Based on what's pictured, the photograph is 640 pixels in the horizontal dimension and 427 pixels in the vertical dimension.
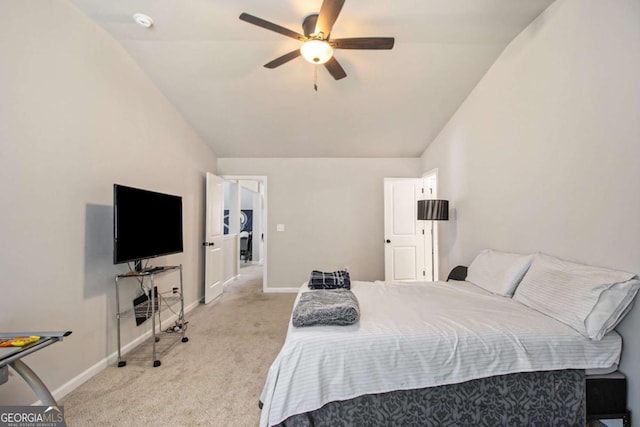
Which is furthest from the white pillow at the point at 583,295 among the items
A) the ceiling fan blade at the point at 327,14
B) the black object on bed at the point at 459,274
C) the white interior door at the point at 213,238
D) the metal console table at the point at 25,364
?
the white interior door at the point at 213,238

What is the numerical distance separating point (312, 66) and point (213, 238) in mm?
2933

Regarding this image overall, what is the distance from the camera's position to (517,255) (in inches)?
96.0

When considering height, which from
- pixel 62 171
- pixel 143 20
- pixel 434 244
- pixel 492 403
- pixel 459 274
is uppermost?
pixel 143 20

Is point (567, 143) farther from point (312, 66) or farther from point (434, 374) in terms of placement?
point (312, 66)

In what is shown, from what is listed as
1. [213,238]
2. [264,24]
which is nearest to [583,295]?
[264,24]

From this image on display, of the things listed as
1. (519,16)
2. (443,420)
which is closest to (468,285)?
(443,420)

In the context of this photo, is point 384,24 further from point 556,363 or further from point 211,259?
point 211,259

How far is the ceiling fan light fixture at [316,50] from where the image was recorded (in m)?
2.05

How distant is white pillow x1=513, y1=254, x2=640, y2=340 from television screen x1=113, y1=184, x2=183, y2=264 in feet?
10.4

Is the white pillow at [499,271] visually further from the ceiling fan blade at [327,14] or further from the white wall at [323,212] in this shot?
the ceiling fan blade at [327,14]

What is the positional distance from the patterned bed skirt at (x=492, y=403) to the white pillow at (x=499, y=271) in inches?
31.3

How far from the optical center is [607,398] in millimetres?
1592

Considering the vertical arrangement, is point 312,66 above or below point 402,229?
above

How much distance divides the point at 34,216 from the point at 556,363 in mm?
3342
